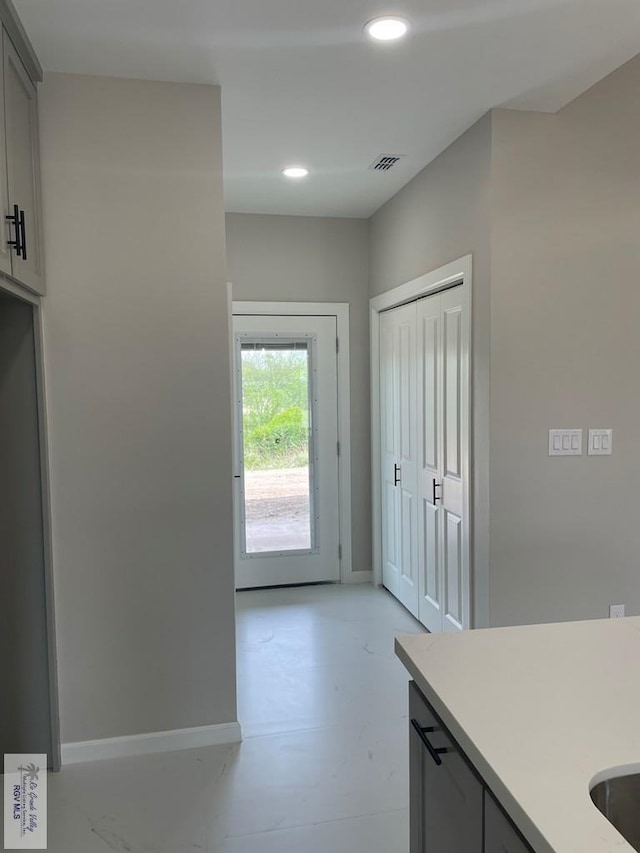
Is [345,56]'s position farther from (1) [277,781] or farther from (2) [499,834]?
(1) [277,781]

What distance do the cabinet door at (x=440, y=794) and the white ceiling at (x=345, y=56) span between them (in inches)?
80.3

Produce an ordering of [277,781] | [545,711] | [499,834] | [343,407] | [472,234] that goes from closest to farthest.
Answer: [499,834] < [545,711] < [277,781] < [472,234] < [343,407]

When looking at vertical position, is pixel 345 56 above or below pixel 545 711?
above

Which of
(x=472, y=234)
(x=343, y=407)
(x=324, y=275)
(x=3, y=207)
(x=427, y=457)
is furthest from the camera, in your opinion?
(x=343, y=407)

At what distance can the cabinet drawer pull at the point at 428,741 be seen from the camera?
1.26 m

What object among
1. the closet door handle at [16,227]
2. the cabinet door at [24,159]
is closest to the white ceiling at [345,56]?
the cabinet door at [24,159]

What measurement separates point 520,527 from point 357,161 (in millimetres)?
2097

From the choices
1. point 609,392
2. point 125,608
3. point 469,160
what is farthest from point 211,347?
point 609,392

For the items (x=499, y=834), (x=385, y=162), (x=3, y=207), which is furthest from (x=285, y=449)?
(x=499, y=834)

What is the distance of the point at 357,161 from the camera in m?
3.35

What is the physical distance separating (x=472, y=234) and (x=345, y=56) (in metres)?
1.00

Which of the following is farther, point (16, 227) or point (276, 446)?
point (276, 446)

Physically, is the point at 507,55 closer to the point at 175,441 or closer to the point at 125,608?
the point at 175,441

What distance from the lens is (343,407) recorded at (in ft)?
15.0
